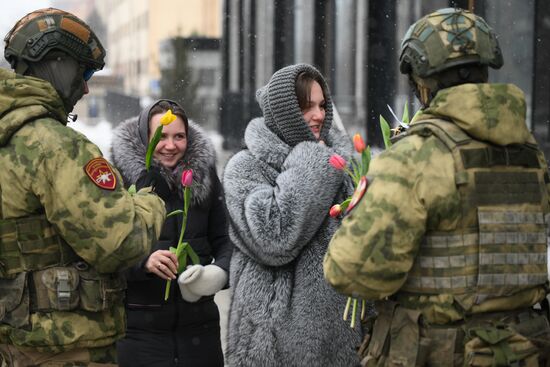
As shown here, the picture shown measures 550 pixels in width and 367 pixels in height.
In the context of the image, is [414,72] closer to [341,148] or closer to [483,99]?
[483,99]

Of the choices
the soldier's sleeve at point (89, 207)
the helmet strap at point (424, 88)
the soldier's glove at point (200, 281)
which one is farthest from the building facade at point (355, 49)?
the soldier's sleeve at point (89, 207)

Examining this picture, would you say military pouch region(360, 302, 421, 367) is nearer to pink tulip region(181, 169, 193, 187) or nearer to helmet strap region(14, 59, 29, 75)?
pink tulip region(181, 169, 193, 187)

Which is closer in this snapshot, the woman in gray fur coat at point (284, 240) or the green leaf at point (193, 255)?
the woman in gray fur coat at point (284, 240)

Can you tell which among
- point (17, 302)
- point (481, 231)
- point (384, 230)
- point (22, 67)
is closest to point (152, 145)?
point (22, 67)

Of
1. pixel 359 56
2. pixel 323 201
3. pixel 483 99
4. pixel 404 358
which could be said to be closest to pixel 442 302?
pixel 404 358

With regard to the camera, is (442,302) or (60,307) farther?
(60,307)

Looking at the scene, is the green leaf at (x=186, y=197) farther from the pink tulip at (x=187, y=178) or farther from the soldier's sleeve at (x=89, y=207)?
the soldier's sleeve at (x=89, y=207)

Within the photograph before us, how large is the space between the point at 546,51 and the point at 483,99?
5.89m

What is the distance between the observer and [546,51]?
28.4 feet

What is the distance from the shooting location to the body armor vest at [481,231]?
10.0ft

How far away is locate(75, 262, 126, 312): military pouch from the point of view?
11.2 feet

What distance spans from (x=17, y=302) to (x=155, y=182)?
1057 millimetres

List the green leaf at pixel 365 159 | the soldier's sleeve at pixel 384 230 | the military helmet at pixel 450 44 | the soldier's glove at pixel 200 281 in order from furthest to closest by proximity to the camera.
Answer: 1. the soldier's glove at pixel 200 281
2. the green leaf at pixel 365 159
3. the military helmet at pixel 450 44
4. the soldier's sleeve at pixel 384 230

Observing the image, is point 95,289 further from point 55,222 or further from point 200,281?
point 200,281
